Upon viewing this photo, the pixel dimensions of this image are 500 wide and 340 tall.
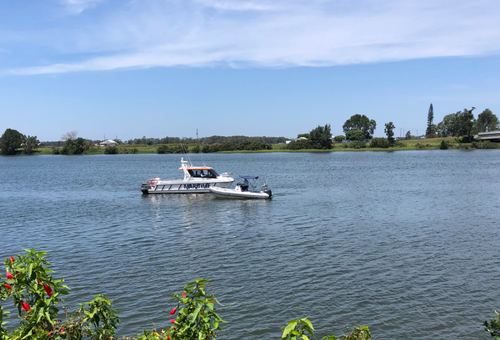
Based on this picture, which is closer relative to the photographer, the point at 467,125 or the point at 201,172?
the point at 201,172

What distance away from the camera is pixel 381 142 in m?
191

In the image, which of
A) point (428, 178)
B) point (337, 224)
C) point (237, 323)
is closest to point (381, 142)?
point (428, 178)

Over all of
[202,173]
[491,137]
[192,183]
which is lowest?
[192,183]

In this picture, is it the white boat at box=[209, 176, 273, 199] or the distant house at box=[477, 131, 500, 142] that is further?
the distant house at box=[477, 131, 500, 142]

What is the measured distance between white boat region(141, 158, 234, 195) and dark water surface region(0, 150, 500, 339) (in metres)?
5.36

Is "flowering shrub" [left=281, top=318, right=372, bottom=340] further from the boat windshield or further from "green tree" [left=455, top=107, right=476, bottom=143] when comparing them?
"green tree" [left=455, top=107, right=476, bottom=143]

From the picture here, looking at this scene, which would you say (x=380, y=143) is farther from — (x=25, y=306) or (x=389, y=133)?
(x=25, y=306)

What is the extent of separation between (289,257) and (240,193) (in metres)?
21.9

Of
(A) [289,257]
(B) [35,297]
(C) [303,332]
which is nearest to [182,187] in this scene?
(A) [289,257]

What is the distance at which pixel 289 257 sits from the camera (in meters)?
20.6

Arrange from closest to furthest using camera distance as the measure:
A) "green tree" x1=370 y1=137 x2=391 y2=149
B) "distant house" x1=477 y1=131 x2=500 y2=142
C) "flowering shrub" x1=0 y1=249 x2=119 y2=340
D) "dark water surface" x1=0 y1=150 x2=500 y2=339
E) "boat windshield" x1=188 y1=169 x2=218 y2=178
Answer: "flowering shrub" x1=0 y1=249 x2=119 y2=340, "dark water surface" x1=0 y1=150 x2=500 y2=339, "boat windshield" x1=188 y1=169 x2=218 y2=178, "distant house" x1=477 y1=131 x2=500 y2=142, "green tree" x1=370 y1=137 x2=391 y2=149

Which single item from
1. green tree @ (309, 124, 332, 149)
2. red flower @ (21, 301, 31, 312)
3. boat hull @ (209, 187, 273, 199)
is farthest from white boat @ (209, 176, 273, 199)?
green tree @ (309, 124, 332, 149)

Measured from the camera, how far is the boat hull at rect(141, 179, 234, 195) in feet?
153

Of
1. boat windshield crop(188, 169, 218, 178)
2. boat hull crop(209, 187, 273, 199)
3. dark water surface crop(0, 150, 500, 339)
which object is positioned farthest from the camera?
boat windshield crop(188, 169, 218, 178)
